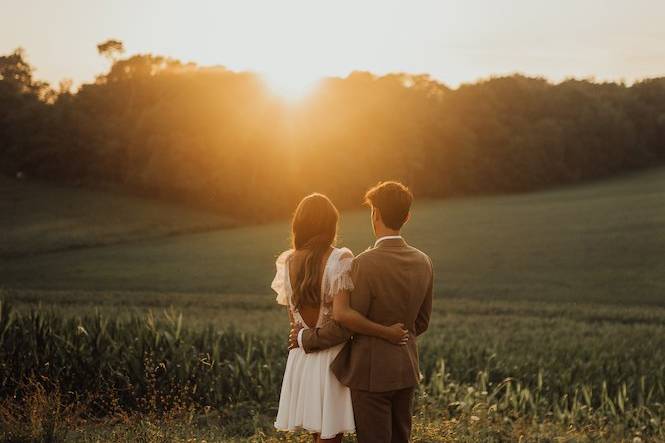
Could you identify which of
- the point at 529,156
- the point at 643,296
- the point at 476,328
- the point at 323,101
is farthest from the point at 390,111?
the point at 476,328

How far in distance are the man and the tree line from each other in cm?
4374

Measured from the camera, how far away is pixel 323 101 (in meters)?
55.7

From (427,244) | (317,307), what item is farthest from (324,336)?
(427,244)

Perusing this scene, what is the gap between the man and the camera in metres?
4.04

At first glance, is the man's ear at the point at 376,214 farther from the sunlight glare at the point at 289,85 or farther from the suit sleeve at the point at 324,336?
the sunlight glare at the point at 289,85

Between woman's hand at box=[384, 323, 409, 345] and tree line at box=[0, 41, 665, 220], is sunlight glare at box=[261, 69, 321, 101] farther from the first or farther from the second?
woman's hand at box=[384, 323, 409, 345]

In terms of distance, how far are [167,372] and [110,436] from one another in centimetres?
160

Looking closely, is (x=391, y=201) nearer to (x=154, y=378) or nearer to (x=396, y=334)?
(x=396, y=334)

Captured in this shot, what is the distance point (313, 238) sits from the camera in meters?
4.28

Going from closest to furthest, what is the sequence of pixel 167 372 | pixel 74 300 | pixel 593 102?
pixel 167 372
pixel 74 300
pixel 593 102

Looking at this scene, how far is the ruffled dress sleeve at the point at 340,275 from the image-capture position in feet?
13.4

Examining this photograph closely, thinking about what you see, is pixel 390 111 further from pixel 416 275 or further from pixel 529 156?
pixel 416 275

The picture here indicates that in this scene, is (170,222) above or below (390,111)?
below

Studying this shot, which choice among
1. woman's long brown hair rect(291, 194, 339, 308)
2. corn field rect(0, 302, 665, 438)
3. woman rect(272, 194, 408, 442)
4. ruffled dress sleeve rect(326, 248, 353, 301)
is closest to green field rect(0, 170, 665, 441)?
corn field rect(0, 302, 665, 438)
